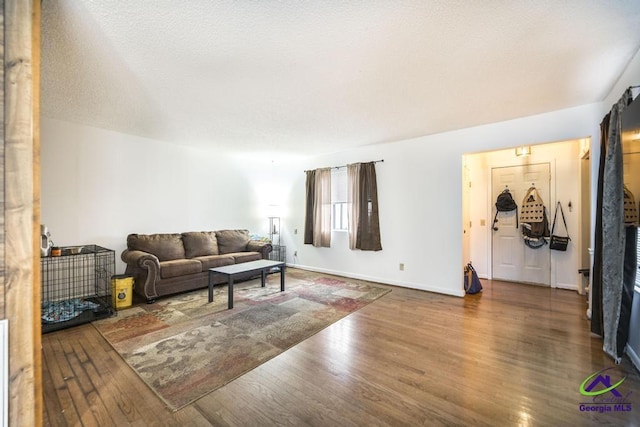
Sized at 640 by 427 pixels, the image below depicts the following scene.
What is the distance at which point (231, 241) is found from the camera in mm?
5027

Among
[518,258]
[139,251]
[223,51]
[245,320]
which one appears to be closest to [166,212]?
[139,251]

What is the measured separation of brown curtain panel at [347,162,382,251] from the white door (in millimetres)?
2296

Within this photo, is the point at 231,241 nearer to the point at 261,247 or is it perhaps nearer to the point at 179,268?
the point at 261,247

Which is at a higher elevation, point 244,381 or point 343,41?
point 343,41

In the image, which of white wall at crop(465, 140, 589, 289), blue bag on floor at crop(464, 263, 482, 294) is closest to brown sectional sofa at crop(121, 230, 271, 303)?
blue bag on floor at crop(464, 263, 482, 294)

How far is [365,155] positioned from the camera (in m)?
4.82

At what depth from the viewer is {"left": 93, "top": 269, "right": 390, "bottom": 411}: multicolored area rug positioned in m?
1.94

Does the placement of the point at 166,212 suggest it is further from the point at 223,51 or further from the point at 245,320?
the point at 223,51

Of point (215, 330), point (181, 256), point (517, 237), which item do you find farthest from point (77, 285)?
point (517, 237)

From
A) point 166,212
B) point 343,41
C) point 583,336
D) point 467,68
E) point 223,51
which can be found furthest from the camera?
point 166,212

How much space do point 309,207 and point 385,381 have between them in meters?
3.92

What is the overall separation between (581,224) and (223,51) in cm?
541

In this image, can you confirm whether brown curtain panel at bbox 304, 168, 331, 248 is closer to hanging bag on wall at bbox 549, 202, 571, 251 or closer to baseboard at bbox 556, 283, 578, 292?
hanging bag on wall at bbox 549, 202, 571, 251

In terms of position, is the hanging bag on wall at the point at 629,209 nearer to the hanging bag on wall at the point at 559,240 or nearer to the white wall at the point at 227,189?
the white wall at the point at 227,189
